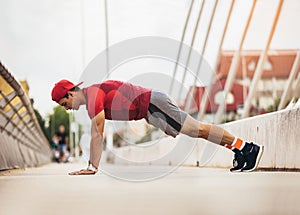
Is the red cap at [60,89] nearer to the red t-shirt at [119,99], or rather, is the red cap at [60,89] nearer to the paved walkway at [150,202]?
the red t-shirt at [119,99]

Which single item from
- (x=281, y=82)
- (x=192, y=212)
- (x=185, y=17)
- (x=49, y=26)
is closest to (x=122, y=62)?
(x=192, y=212)

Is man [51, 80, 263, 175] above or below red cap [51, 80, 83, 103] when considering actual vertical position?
below

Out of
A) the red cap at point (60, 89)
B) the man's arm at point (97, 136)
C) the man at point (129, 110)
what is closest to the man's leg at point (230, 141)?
the man at point (129, 110)

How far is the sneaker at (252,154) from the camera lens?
6.50m

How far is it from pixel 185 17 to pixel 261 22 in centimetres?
375

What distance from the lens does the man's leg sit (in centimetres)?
656

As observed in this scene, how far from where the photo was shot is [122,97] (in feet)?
20.3

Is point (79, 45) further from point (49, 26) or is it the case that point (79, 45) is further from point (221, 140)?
point (221, 140)

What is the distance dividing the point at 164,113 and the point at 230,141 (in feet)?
2.63

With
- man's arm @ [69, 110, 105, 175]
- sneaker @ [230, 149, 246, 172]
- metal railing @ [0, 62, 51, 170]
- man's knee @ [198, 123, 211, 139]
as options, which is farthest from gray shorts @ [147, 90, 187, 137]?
metal railing @ [0, 62, 51, 170]

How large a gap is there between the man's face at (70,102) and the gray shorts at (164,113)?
0.73m

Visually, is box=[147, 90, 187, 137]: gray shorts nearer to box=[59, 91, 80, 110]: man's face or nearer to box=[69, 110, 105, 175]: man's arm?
box=[69, 110, 105, 175]: man's arm

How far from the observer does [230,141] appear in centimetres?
676

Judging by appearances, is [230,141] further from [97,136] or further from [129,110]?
[97,136]
